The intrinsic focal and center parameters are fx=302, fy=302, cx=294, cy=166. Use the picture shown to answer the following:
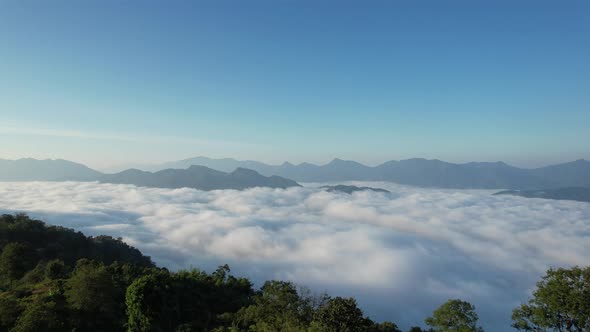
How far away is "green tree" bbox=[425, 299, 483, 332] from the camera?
4266cm

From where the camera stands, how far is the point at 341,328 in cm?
2748

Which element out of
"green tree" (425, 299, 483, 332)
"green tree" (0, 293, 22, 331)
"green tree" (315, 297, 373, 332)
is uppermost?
"green tree" (315, 297, 373, 332)

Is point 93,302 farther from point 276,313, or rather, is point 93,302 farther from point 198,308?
point 276,313

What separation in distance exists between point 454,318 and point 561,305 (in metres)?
12.9

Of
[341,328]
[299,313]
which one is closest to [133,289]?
[299,313]

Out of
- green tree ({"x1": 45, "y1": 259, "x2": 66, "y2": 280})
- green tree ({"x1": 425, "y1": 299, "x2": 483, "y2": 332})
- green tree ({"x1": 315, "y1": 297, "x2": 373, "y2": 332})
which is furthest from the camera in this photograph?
green tree ({"x1": 45, "y1": 259, "x2": 66, "y2": 280})

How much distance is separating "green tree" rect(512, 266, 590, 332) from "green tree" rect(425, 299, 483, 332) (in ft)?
18.6

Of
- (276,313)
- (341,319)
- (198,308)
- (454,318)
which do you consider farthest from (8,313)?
(454,318)

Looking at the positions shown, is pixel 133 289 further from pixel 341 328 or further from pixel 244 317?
pixel 341 328

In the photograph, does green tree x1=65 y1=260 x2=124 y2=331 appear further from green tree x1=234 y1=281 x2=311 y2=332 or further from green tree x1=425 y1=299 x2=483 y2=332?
green tree x1=425 y1=299 x2=483 y2=332

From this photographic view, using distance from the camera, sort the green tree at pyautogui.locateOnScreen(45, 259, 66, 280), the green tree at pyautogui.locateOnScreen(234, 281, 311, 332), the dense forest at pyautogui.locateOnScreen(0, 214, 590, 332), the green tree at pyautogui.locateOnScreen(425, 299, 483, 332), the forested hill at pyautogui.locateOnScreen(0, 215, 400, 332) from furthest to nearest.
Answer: the green tree at pyautogui.locateOnScreen(45, 259, 66, 280), the green tree at pyautogui.locateOnScreen(425, 299, 483, 332), the green tree at pyautogui.locateOnScreen(234, 281, 311, 332), the dense forest at pyautogui.locateOnScreen(0, 214, 590, 332), the forested hill at pyautogui.locateOnScreen(0, 215, 400, 332)

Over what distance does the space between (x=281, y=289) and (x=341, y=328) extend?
3063 centimetres

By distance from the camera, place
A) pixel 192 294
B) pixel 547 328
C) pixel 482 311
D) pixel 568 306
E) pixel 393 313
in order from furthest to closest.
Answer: pixel 482 311 < pixel 393 313 < pixel 192 294 < pixel 547 328 < pixel 568 306

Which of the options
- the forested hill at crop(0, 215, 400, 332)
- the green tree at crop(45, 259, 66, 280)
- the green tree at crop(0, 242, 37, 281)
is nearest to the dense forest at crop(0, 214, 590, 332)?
the green tree at crop(45, 259, 66, 280)
